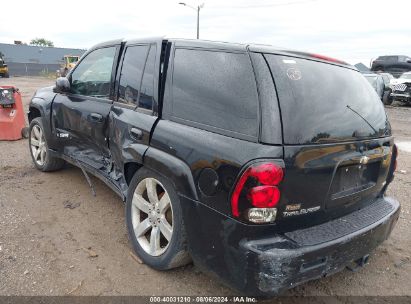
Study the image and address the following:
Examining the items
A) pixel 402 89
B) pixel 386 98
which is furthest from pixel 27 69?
pixel 402 89

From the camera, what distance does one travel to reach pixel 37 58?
54125mm

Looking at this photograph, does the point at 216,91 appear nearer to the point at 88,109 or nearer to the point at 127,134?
the point at 127,134

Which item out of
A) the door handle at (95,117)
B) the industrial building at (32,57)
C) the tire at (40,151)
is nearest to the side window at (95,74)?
the door handle at (95,117)

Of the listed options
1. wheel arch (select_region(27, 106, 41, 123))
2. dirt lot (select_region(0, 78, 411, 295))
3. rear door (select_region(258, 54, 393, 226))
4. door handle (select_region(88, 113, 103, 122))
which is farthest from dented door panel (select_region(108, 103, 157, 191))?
wheel arch (select_region(27, 106, 41, 123))

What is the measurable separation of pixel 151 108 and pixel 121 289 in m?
1.44

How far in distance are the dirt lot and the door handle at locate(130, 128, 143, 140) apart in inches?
41.4

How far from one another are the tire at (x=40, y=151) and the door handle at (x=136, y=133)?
7.50 feet

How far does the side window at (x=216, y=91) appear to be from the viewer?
2297 mm

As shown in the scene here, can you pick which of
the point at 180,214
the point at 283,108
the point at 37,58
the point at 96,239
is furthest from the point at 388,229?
the point at 37,58

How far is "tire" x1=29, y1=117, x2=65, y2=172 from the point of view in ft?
16.2

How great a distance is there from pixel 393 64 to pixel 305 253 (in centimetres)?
2727

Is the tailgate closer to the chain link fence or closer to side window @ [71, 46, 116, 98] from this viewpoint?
side window @ [71, 46, 116, 98]

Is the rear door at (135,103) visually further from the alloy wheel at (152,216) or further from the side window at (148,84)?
the alloy wheel at (152,216)

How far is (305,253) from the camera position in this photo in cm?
218
